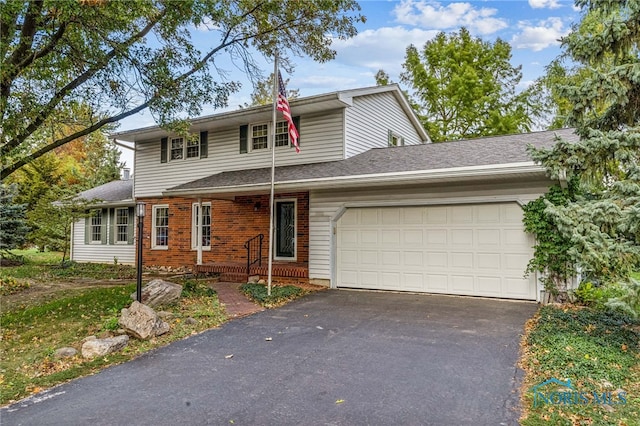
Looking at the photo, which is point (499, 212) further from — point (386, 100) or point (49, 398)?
point (49, 398)

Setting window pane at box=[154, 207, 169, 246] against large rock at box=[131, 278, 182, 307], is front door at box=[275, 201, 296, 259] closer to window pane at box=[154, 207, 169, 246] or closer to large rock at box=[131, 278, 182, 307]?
large rock at box=[131, 278, 182, 307]

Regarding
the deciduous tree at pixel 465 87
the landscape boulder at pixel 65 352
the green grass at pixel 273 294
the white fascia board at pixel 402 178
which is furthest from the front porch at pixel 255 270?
the deciduous tree at pixel 465 87

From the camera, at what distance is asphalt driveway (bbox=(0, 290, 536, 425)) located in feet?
11.7

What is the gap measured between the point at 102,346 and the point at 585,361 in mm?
5965

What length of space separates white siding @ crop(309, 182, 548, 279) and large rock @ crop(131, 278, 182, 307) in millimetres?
3714

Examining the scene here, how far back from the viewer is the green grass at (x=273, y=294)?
27.7 ft

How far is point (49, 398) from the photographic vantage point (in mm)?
4094

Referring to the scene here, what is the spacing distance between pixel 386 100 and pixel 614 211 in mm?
9735

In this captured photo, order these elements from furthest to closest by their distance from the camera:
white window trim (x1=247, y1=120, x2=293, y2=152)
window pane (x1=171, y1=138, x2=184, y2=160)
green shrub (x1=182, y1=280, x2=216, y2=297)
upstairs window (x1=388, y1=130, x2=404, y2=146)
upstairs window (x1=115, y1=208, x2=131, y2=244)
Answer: upstairs window (x1=115, y1=208, x2=131, y2=244) → window pane (x1=171, y1=138, x2=184, y2=160) → upstairs window (x1=388, y1=130, x2=404, y2=146) → white window trim (x1=247, y1=120, x2=293, y2=152) → green shrub (x1=182, y1=280, x2=216, y2=297)

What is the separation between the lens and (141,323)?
19.7 feet

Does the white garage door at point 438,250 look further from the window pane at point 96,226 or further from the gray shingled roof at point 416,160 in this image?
the window pane at point 96,226

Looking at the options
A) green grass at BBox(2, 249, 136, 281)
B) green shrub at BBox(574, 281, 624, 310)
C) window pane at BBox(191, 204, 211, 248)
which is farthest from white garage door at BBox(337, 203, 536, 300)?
green grass at BBox(2, 249, 136, 281)

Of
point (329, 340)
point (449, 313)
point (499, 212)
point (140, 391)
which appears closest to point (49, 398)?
point (140, 391)

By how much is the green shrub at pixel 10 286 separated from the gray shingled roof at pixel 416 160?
4879mm
